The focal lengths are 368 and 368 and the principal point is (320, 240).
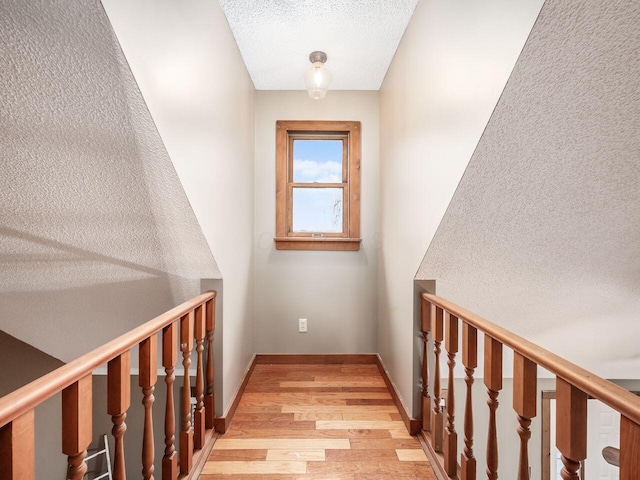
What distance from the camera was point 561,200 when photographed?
1.41 metres

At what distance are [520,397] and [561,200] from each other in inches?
30.3

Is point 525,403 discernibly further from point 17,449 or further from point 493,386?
point 17,449

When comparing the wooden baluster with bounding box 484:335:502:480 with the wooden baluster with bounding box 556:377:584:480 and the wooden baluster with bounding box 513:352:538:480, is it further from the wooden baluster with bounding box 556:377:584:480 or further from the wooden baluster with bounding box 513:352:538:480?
the wooden baluster with bounding box 556:377:584:480

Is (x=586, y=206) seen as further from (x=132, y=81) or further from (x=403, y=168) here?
(x=132, y=81)

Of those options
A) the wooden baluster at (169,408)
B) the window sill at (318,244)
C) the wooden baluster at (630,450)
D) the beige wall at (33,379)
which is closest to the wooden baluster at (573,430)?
the wooden baluster at (630,450)

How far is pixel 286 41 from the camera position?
2318mm

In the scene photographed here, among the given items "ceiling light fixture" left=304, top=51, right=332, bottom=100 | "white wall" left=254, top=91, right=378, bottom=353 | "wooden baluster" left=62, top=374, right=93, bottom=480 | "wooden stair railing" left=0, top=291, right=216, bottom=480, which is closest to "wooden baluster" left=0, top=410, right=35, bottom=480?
"wooden stair railing" left=0, top=291, right=216, bottom=480

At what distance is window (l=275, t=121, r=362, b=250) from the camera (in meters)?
3.07

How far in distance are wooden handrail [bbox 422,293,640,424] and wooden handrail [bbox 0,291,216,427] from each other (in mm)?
1133

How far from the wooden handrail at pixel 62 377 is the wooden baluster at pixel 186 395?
0.29 m

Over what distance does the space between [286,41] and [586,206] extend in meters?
1.90

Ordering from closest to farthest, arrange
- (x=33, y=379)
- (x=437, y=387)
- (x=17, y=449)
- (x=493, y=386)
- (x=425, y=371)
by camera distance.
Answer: (x=17, y=449) → (x=493, y=386) → (x=437, y=387) → (x=425, y=371) → (x=33, y=379)

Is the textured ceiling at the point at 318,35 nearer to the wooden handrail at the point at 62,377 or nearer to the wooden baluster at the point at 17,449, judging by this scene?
the wooden handrail at the point at 62,377

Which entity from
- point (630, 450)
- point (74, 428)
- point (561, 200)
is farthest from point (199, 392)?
point (561, 200)
